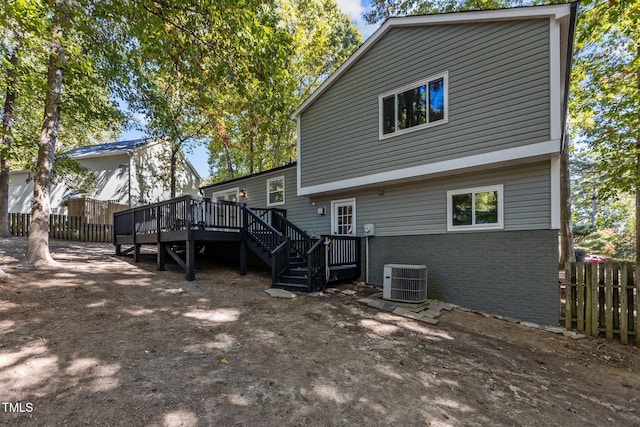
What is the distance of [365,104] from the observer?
8.68m

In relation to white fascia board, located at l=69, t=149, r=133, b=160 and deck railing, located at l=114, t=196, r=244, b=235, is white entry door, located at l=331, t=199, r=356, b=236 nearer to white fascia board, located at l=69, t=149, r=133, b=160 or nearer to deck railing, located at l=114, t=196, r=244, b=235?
deck railing, located at l=114, t=196, r=244, b=235

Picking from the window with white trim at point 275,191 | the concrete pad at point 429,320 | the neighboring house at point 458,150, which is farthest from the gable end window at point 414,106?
the window with white trim at point 275,191

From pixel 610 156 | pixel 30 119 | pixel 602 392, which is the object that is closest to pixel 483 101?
pixel 602 392

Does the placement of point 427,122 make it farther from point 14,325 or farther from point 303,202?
point 14,325

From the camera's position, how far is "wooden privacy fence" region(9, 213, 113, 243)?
13.8 meters

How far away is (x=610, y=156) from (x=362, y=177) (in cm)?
908

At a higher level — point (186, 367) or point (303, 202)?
point (303, 202)

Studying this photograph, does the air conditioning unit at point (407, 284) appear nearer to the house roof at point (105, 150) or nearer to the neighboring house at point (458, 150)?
the neighboring house at point (458, 150)

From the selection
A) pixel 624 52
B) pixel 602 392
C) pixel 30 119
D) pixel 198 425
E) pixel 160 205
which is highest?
pixel 624 52

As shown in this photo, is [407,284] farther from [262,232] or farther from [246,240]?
[246,240]

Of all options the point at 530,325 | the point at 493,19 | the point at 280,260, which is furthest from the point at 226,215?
the point at 493,19

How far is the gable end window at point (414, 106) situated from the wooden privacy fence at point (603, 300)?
4.26 meters

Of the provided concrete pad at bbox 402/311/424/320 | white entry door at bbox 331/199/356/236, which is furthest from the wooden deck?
concrete pad at bbox 402/311/424/320

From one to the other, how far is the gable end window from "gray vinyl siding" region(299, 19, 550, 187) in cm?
16
